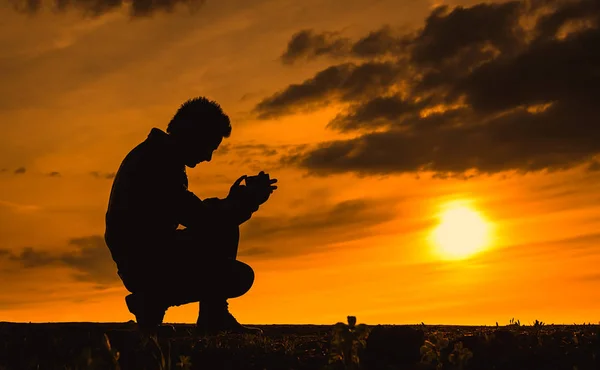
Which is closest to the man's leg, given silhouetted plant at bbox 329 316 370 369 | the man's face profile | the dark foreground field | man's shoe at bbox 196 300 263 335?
man's shoe at bbox 196 300 263 335

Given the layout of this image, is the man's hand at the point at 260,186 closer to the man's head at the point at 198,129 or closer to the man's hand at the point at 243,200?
the man's hand at the point at 243,200

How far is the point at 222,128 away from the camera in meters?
10.8

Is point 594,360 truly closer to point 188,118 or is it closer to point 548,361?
point 548,361

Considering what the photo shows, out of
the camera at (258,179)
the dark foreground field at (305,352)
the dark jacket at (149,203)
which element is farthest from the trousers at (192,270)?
the dark foreground field at (305,352)

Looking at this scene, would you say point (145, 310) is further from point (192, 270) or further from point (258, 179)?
point (258, 179)

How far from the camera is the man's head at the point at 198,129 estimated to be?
10602 mm

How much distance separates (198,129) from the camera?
10586 millimetres

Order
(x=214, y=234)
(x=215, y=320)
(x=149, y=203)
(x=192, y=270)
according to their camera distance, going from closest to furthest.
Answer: (x=149, y=203) < (x=192, y=270) < (x=214, y=234) < (x=215, y=320)

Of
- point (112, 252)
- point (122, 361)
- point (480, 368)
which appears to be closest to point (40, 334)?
point (112, 252)

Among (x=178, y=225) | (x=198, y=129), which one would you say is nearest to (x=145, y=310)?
(x=178, y=225)

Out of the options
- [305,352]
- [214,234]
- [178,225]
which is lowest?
[305,352]

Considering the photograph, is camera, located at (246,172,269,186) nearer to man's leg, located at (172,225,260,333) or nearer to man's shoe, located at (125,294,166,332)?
man's leg, located at (172,225,260,333)

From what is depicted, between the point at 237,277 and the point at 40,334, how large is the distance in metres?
2.40

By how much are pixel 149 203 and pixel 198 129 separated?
3.43 ft
